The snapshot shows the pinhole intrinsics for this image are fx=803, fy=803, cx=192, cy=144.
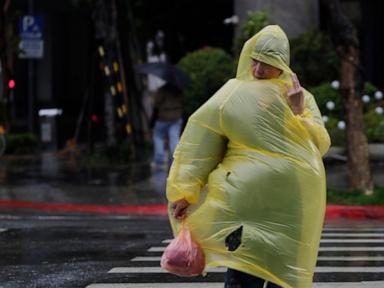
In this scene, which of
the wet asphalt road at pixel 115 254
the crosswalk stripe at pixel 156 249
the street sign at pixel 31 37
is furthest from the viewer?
the street sign at pixel 31 37

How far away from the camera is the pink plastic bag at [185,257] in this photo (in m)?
4.17

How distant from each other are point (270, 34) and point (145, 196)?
8789 mm

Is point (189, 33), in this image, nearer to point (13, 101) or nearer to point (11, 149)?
point (13, 101)

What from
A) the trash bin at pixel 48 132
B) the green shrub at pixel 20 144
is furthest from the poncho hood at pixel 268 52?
the trash bin at pixel 48 132

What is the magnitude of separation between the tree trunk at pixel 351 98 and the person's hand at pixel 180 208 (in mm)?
8106

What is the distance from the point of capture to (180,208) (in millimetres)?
4266

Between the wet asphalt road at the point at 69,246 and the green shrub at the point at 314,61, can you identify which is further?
the green shrub at the point at 314,61

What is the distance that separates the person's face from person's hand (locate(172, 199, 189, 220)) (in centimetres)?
79

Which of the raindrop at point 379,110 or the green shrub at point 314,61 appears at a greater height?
the green shrub at point 314,61

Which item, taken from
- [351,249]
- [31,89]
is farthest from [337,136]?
[31,89]

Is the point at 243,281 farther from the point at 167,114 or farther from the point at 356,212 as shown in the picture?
the point at 167,114

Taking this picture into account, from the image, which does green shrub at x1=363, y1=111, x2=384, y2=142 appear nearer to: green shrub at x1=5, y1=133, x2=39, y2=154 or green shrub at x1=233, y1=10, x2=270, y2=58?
green shrub at x1=233, y1=10, x2=270, y2=58

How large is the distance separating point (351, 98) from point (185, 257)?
8.36 metres

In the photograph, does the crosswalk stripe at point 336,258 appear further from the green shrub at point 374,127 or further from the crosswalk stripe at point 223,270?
the green shrub at point 374,127
